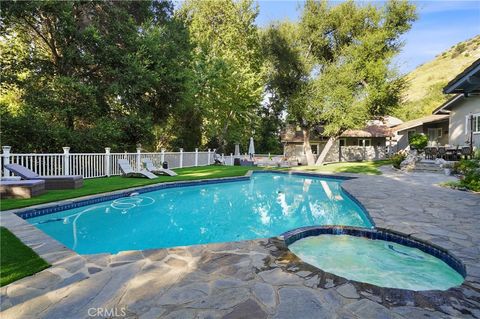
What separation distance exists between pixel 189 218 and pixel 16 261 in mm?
4278

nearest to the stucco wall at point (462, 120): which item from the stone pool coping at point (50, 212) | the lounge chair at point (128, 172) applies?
the stone pool coping at point (50, 212)

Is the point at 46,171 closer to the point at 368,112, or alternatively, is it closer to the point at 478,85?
the point at 478,85

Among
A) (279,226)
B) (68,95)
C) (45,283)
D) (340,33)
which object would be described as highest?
(340,33)

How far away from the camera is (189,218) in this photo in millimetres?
7418

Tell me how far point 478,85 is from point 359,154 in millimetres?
17658

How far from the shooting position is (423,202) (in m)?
7.32

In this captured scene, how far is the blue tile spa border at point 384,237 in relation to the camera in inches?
151

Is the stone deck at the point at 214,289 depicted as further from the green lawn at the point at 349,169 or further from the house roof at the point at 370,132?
the house roof at the point at 370,132

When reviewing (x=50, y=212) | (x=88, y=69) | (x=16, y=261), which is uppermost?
(x=88, y=69)

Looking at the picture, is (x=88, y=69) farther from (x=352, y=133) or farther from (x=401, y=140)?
(x=401, y=140)

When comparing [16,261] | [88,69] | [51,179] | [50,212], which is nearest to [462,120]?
[50,212]

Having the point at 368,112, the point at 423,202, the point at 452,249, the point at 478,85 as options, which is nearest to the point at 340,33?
the point at 368,112

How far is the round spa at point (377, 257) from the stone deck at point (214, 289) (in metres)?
0.24

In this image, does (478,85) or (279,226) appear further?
(478,85)
